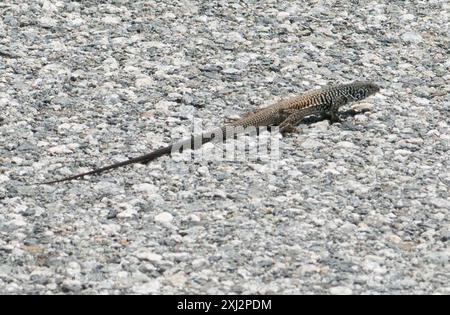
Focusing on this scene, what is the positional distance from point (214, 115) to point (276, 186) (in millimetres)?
1526

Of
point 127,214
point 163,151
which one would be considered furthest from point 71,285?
point 163,151

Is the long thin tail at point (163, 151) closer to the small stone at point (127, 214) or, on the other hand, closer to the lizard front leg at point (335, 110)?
the small stone at point (127, 214)

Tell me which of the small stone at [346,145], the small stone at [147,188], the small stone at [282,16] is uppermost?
the small stone at [282,16]

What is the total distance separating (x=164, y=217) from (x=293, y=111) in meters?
2.19

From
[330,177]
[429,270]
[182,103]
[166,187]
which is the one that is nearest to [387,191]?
[330,177]

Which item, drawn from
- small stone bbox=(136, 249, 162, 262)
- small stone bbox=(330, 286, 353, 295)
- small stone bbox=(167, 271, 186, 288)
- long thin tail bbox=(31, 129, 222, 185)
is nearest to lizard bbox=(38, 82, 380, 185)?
long thin tail bbox=(31, 129, 222, 185)

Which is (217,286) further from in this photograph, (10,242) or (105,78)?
(105,78)

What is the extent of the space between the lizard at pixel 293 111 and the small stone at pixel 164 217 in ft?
3.61

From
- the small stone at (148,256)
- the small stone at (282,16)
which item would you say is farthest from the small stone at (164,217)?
the small stone at (282,16)

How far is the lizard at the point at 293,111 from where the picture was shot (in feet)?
29.0

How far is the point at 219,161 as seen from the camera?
28.0ft

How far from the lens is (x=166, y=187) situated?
8.05m

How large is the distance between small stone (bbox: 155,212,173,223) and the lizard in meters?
1.10

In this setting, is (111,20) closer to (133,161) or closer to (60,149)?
(60,149)
